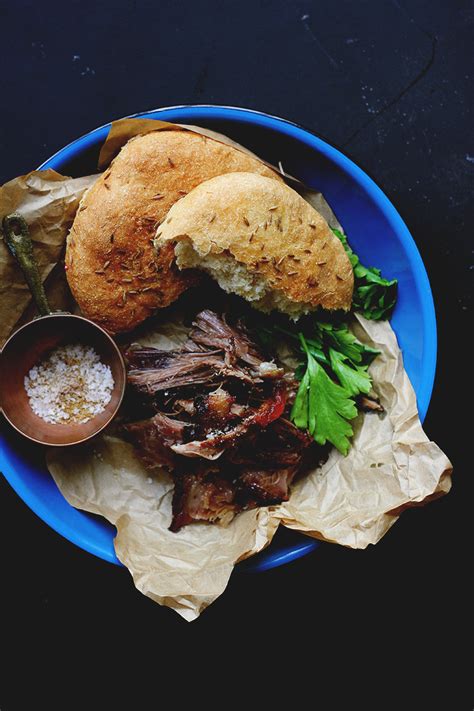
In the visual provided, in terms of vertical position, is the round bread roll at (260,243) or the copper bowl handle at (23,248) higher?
the round bread roll at (260,243)

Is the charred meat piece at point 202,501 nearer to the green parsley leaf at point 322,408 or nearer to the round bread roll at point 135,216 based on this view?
the green parsley leaf at point 322,408

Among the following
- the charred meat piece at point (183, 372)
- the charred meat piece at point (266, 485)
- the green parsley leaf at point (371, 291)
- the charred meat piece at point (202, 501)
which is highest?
the green parsley leaf at point (371, 291)

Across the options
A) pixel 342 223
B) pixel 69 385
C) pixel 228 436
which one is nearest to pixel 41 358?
pixel 69 385

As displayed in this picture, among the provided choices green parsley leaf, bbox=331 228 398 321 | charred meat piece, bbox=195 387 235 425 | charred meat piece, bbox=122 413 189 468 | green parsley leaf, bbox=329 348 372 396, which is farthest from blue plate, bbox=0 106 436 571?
charred meat piece, bbox=195 387 235 425

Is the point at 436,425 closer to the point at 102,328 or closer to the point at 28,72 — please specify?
the point at 102,328

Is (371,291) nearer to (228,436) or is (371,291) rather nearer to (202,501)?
(228,436)

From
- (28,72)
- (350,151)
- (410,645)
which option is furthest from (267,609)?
(28,72)

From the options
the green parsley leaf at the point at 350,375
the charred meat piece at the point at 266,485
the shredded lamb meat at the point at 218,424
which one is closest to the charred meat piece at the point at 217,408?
the shredded lamb meat at the point at 218,424

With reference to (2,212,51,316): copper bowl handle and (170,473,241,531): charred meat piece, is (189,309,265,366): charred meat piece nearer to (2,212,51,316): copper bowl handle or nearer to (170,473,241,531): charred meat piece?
(170,473,241,531): charred meat piece
